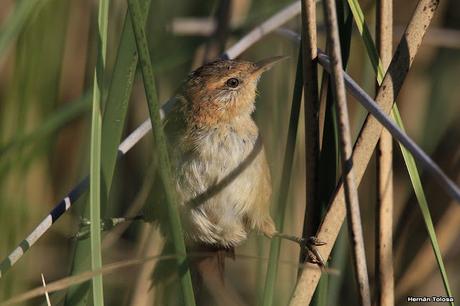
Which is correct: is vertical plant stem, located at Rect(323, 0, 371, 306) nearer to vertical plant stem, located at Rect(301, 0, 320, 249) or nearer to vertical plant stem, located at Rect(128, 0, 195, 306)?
vertical plant stem, located at Rect(301, 0, 320, 249)

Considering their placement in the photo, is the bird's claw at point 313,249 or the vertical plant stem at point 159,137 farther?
the bird's claw at point 313,249

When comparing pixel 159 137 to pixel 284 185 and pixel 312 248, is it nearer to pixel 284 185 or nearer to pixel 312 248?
pixel 284 185

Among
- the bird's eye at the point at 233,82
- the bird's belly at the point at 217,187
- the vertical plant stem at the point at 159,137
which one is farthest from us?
the bird's eye at the point at 233,82

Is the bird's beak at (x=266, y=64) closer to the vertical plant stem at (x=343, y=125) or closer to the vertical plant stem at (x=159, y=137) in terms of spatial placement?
the vertical plant stem at (x=343, y=125)

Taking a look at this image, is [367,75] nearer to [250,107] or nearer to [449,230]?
[250,107]

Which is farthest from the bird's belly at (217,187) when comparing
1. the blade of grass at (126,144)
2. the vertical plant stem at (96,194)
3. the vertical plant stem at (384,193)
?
the vertical plant stem at (96,194)

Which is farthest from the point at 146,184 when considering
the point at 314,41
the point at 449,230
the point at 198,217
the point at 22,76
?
the point at 449,230

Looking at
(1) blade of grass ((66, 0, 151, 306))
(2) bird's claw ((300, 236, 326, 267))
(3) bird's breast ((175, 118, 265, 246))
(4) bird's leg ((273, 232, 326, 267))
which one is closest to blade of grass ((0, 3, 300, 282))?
(1) blade of grass ((66, 0, 151, 306))

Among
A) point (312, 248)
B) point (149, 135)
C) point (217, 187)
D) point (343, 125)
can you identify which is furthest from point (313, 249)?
point (149, 135)
